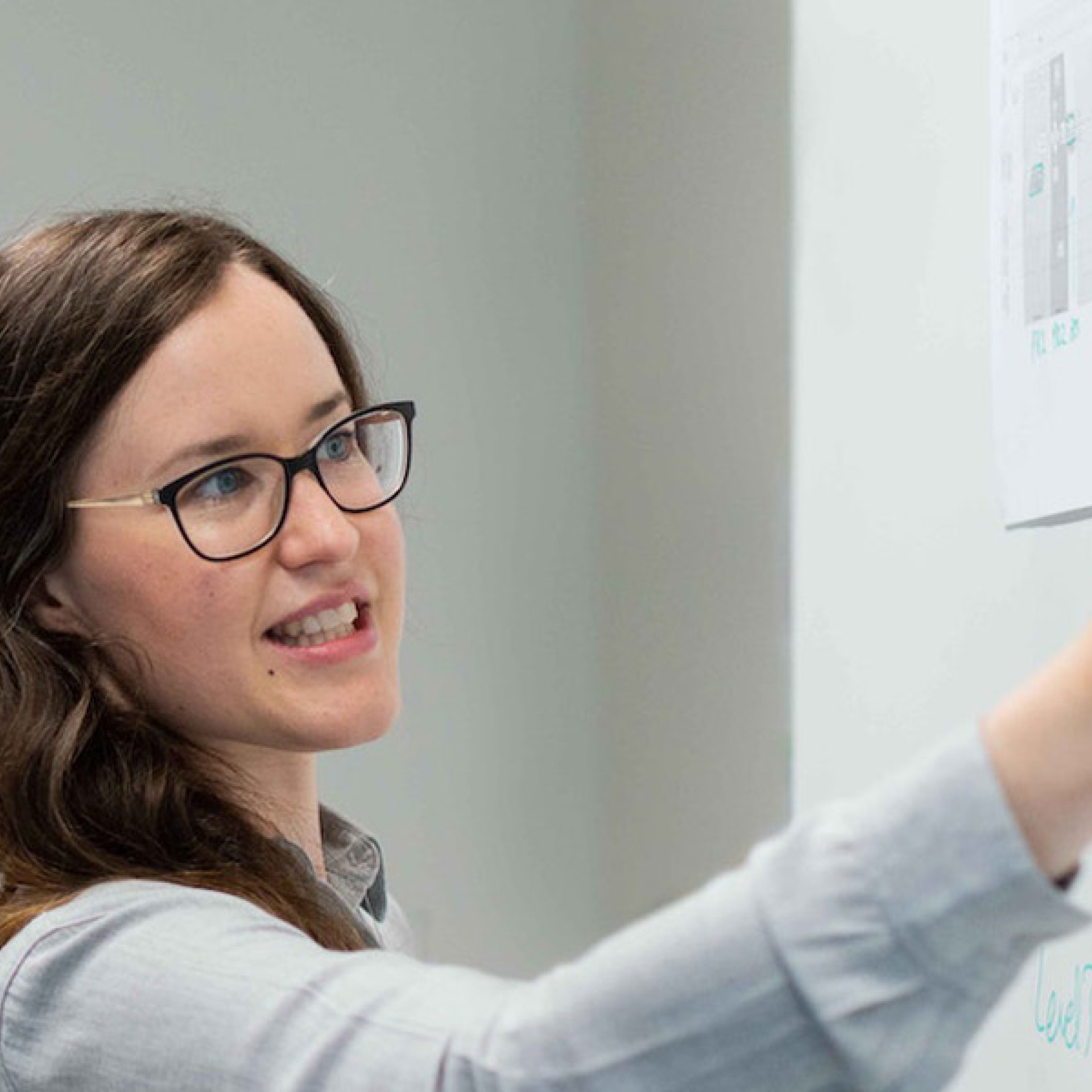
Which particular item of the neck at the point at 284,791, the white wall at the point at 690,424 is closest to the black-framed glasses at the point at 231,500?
the neck at the point at 284,791

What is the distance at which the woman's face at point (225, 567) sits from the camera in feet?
2.81

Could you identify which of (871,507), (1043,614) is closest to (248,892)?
(1043,614)

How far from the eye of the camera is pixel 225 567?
0.85 m

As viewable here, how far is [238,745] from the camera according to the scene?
A: 93cm

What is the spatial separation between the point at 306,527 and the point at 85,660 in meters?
0.13

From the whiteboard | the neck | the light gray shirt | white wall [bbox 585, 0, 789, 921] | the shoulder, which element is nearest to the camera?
the light gray shirt

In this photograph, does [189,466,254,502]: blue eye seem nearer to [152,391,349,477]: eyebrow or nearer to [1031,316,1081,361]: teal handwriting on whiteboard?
[152,391,349,477]: eyebrow

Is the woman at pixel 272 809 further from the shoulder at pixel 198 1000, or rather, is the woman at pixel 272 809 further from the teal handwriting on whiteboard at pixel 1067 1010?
the teal handwriting on whiteboard at pixel 1067 1010

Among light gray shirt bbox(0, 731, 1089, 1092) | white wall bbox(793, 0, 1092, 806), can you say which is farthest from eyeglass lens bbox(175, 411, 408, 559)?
white wall bbox(793, 0, 1092, 806)

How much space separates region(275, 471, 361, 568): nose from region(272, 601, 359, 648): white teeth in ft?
0.10

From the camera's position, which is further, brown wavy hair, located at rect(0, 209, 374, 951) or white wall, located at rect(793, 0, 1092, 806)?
white wall, located at rect(793, 0, 1092, 806)

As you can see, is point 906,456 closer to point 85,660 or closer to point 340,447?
point 340,447

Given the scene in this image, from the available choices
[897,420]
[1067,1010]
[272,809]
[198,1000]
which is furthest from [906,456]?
[198,1000]

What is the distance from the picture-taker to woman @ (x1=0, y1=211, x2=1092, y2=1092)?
47 cm
